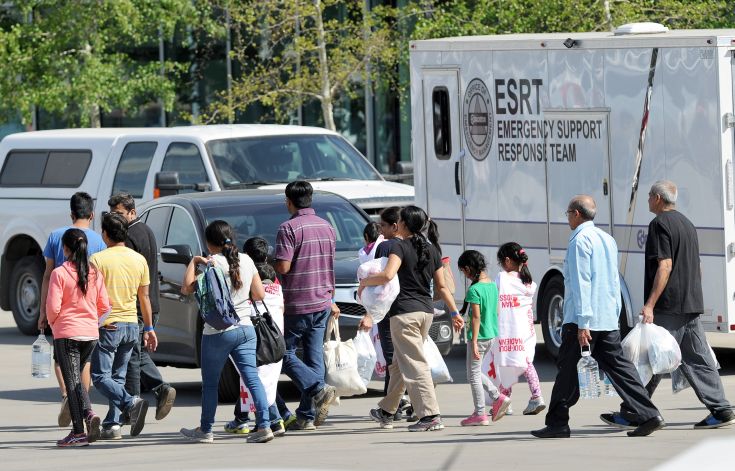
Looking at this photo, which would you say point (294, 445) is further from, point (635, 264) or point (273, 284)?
point (635, 264)

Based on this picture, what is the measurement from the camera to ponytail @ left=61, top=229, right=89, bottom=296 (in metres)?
11.0

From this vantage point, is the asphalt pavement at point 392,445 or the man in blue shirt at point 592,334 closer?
the asphalt pavement at point 392,445

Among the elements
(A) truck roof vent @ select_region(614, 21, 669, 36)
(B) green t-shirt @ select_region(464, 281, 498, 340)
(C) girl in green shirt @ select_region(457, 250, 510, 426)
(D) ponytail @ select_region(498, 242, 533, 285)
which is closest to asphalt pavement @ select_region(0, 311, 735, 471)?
(C) girl in green shirt @ select_region(457, 250, 510, 426)

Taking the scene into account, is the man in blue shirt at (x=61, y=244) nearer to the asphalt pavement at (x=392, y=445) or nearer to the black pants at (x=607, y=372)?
the asphalt pavement at (x=392, y=445)

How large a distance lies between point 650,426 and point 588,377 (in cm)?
50

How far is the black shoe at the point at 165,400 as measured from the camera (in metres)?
11.7

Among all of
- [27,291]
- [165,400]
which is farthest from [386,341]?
[27,291]

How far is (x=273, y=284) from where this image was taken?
11.4m

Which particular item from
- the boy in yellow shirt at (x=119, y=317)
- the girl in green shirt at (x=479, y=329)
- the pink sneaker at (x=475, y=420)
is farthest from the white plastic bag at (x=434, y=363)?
the boy in yellow shirt at (x=119, y=317)

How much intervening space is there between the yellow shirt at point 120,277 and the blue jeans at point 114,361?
75 millimetres

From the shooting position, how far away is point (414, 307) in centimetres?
1128

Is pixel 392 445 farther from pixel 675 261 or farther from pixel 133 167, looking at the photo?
pixel 133 167

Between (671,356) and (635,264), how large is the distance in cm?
327

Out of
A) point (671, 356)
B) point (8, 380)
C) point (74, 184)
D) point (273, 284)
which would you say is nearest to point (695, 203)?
point (671, 356)
